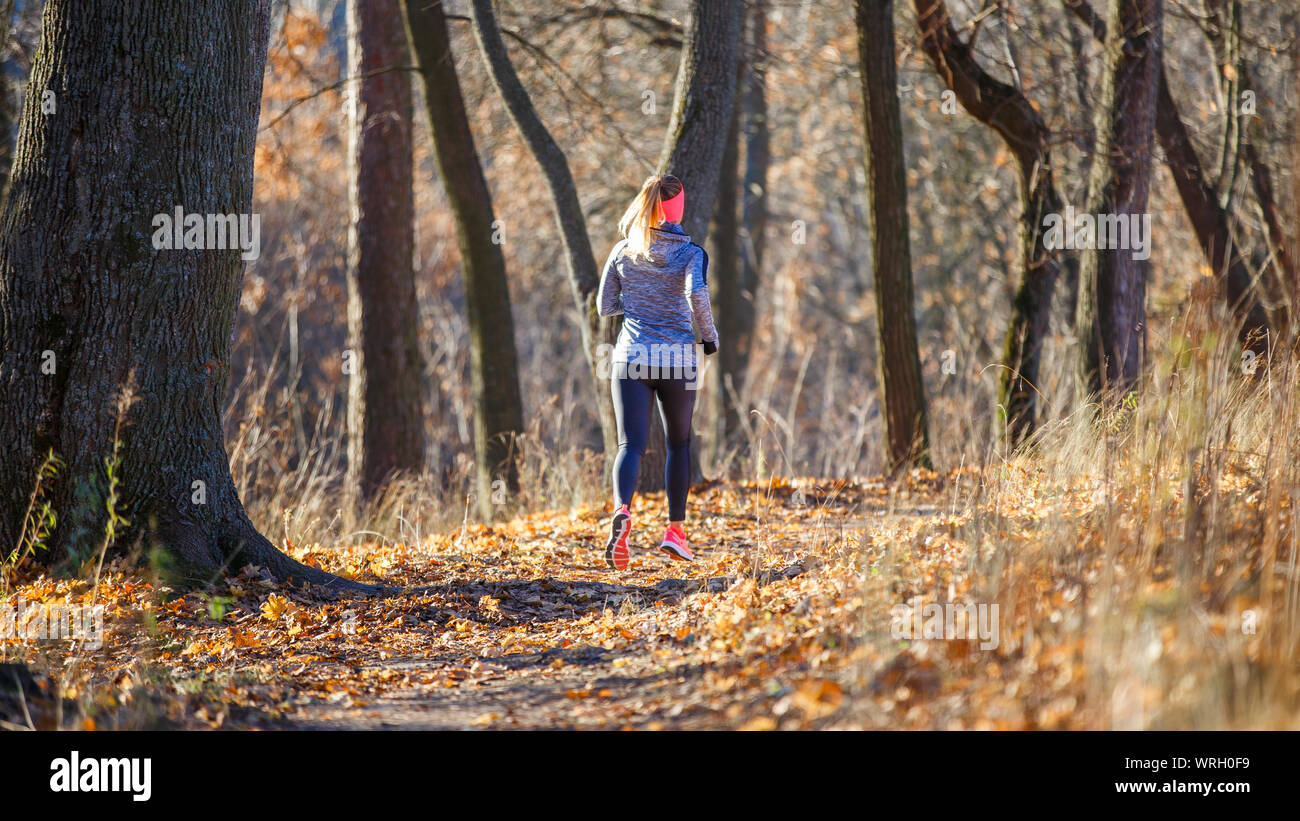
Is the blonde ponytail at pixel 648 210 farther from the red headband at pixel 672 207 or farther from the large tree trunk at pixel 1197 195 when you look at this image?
the large tree trunk at pixel 1197 195

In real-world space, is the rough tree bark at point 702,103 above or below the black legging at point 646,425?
above

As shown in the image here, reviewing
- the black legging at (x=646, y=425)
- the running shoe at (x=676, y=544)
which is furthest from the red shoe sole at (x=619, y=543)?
the running shoe at (x=676, y=544)

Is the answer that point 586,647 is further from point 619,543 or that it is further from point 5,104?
point 5,104

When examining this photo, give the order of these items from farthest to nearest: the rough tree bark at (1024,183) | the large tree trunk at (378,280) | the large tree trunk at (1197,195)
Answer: the large tree trunk at (1197,195) → the large tree trunk at (378,280) → the rough tree bark at (1024,183)

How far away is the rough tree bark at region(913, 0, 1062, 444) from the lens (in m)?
10.0

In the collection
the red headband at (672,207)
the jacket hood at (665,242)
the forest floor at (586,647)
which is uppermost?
the red headband at (672,207)

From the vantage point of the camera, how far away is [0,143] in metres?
12.0

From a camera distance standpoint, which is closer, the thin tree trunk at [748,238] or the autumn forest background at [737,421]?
the autumn forest background at [737,421]

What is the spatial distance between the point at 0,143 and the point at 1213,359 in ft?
38.6

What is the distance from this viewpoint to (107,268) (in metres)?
5.80

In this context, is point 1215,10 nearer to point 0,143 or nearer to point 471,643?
point 471,643

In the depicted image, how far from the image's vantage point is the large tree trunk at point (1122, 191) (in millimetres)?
9312

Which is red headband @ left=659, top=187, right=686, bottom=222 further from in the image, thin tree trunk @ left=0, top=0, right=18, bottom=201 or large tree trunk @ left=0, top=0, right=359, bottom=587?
thin tree trunk @ left=0, top=0, right=18, bottom=201

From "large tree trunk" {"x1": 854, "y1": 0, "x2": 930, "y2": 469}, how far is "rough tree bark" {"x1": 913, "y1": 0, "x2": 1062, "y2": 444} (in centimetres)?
46
